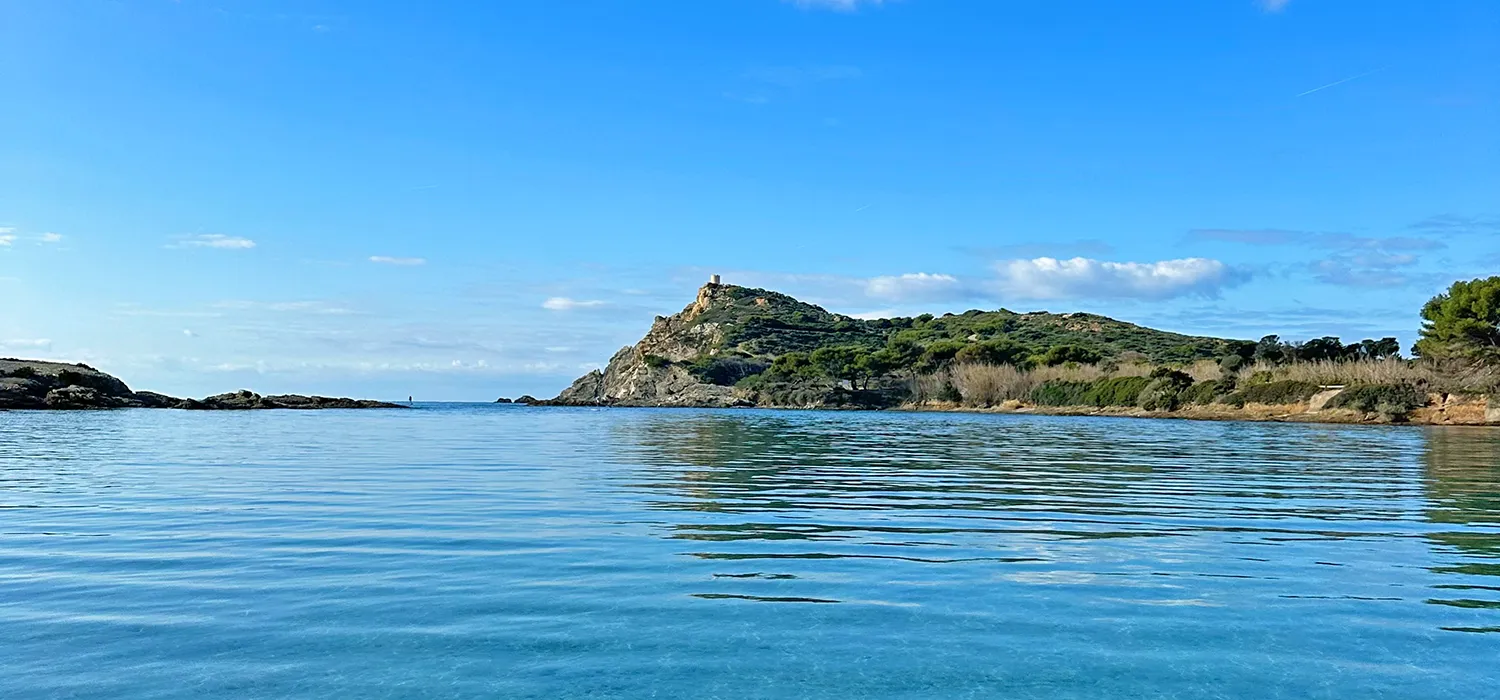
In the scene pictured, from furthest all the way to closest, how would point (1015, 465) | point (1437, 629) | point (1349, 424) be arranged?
1. point (1349, 424)
2. point (1015, 465)
3. point (1437, 629)

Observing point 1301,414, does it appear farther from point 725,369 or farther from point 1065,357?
point 725,369

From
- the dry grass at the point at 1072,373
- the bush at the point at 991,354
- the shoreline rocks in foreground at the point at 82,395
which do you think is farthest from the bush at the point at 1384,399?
the shoreline rocks in foreground at the point at 82,395

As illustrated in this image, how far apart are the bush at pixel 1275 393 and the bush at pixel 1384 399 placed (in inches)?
247

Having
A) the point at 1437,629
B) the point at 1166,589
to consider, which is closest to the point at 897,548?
the point at 1166,589

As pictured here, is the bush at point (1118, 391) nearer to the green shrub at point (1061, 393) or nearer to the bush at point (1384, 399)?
the green shrub at point (1061, 393)

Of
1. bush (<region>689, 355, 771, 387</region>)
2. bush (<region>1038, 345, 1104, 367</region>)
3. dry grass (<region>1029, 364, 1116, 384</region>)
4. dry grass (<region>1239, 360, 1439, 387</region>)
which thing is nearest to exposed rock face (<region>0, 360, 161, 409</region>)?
dry grass (<region>1239, 360, 1439, 387</region>)

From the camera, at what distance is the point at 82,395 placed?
78750mm

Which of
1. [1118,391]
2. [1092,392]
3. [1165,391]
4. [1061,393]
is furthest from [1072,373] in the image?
[1165,391]

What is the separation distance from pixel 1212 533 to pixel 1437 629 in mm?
5716

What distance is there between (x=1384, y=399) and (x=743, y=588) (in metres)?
70.5

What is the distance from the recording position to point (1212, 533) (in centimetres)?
1396

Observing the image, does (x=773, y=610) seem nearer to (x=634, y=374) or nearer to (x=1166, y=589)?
(x=1166, y=589)

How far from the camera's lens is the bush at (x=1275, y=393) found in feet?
264

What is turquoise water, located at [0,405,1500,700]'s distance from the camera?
22.6 feet
